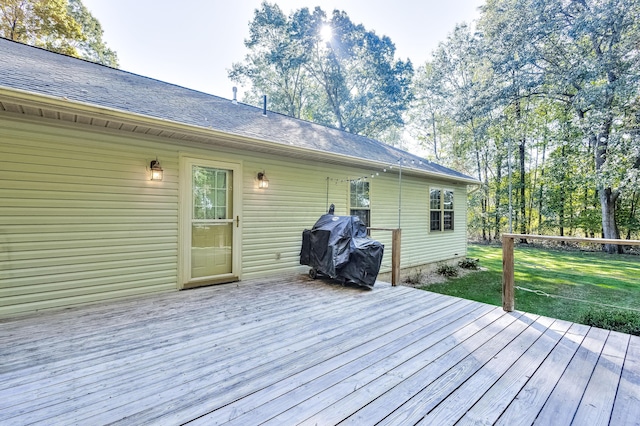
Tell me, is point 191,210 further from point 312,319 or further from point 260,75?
point 260,75

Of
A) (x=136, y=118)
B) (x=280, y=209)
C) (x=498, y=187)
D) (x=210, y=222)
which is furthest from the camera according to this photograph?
(x=498, y=187)

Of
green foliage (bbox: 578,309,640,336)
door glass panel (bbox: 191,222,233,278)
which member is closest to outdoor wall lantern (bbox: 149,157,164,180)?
door glass panel (bbox: 191,222,233,278)

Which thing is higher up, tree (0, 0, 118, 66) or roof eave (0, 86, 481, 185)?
tree (0, 0, 118, 66)

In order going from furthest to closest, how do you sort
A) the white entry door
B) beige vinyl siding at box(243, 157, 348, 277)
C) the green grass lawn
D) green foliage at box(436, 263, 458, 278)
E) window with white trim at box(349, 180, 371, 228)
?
green foliage at box(436, 263, 458, 278)
window with white trim at box(349, 180, 371, 228)
the green grass lawn
beige vinyl siding at box(243, 157, 348, 277)
the white entry door

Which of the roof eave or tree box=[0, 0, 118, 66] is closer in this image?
the roof eave

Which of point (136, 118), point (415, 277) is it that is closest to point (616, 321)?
point (415, 277)

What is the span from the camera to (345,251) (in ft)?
14.9

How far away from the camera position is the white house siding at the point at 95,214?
3.20 meters

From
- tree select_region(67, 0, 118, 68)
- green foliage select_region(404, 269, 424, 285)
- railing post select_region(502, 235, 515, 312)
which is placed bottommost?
green foliage select_region(404, 269, 424, 285)

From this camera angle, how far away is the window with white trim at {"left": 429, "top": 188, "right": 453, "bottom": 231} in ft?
27.2

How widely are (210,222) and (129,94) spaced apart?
2.12 meters

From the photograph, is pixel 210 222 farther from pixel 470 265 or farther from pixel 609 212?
pixel 609 212

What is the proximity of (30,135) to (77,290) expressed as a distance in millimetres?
1828

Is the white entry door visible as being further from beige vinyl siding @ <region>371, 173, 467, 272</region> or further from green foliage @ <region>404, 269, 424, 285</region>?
green foliage @ <region>404, 269, 424, 285</region>
